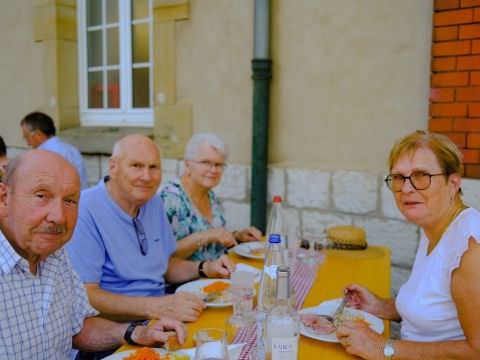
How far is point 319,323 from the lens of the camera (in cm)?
195

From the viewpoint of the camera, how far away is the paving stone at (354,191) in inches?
159

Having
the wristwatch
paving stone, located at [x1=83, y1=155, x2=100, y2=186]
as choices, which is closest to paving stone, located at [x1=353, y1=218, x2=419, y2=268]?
the wristwatch

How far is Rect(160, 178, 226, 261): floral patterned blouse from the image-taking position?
3.16 meters

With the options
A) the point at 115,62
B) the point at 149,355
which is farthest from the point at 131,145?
the point at 115,62

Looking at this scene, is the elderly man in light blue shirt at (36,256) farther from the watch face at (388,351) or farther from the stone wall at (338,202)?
the stone wall at (338,202)

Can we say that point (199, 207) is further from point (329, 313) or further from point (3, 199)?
point (3, 199)

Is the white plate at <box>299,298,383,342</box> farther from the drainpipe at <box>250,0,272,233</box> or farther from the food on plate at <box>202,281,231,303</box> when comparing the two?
the drainpipe at <box>250,0,272,233</box>

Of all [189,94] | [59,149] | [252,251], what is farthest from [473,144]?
[59,149]

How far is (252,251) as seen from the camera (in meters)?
3.14

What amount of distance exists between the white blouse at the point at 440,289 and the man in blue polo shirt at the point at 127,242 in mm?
986

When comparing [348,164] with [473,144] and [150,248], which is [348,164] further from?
[150,248]

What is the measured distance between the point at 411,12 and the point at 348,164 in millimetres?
1275

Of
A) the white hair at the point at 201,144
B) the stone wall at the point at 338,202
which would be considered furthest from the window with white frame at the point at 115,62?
the white hair at the point at 201,144

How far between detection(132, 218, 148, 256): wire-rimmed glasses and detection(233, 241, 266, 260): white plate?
68cm
